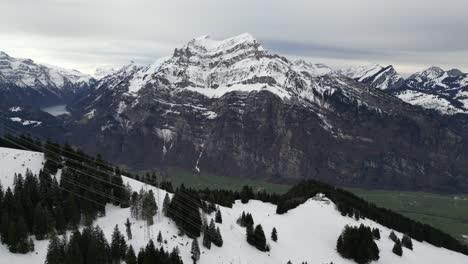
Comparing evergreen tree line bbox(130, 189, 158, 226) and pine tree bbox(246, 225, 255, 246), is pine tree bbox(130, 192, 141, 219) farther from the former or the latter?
pine tree bbox(246, 225, 255, 246)

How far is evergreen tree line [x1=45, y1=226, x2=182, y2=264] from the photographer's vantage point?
278 feet

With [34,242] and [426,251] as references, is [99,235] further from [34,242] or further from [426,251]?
[426,251]

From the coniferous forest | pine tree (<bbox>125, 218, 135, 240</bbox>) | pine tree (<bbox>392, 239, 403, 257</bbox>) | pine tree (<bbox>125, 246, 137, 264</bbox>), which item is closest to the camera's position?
pine tree (<bbox>125, 246, 137, 264</bbox>)

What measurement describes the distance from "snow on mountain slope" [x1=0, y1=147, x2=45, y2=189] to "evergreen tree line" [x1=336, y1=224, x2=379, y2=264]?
277 feet

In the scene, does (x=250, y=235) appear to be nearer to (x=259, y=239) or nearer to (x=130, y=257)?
(x=259, y=239)

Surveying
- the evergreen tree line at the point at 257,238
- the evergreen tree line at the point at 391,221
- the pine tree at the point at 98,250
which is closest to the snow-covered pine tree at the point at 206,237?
the evergreen tree line at the point at 257,238

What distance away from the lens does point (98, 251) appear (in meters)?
87.1

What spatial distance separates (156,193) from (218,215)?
18321 millimetres

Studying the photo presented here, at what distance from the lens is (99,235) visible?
90625 millimetres

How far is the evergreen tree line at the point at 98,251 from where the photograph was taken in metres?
84.9

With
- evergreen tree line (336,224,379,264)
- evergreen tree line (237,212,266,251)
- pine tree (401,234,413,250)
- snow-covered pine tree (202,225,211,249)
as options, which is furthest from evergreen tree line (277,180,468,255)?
snow-covered pine tree (202,225,211,249)

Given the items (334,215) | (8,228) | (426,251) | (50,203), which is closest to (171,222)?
(50,203)

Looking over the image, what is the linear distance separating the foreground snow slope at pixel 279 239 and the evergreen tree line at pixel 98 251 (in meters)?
5.11

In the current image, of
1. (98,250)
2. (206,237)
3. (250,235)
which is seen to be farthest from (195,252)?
(250,235)
